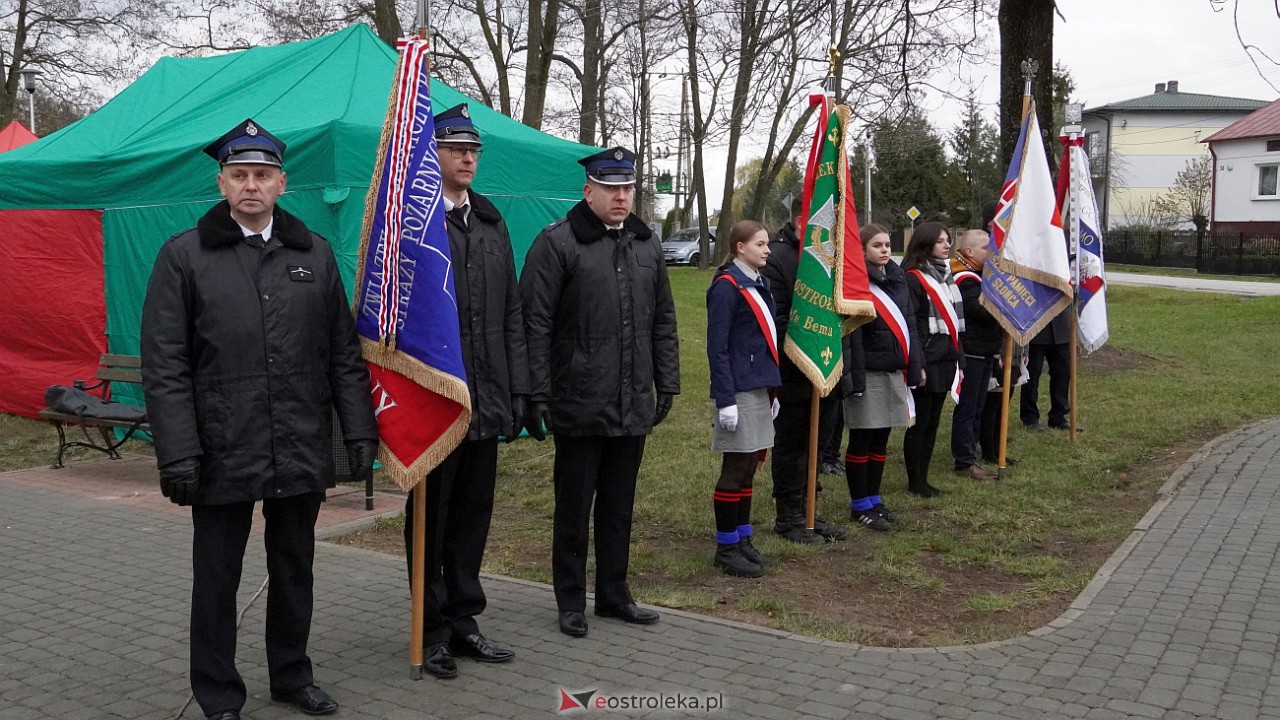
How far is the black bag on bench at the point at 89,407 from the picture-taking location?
959 centimetres

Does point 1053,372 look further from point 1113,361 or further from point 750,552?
point 750,552

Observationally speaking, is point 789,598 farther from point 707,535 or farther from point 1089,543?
point 1089,543

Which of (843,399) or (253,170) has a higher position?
(253,170)

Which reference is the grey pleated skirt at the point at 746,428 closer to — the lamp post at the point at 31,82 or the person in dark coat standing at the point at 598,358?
the person in dark coat standing at the point at 598,358

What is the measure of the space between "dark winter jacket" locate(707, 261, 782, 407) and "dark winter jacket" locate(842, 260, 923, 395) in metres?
0.95

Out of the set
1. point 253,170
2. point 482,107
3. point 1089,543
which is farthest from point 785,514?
point 482,107

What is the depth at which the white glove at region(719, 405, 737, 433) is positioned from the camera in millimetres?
5996

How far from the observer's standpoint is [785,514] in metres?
7.02

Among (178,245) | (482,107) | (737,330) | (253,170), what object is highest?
(482,107)

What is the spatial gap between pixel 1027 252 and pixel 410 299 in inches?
236

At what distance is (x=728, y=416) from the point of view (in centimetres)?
600

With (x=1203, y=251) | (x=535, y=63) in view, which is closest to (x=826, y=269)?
(x=535, y=63)

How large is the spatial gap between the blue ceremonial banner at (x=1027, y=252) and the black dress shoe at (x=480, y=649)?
5.17 meters

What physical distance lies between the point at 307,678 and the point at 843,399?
387cm
